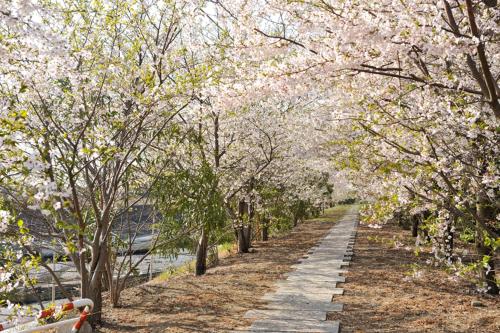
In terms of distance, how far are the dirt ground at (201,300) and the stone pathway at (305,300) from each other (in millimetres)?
315

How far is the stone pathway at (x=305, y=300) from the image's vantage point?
6266mm

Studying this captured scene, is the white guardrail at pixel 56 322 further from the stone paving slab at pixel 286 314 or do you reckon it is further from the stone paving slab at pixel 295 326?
the stone paving slab at pixel 286 314

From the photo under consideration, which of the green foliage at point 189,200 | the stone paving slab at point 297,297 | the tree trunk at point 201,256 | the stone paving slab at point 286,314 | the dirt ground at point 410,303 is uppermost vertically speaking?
the green foliage at point 189,200

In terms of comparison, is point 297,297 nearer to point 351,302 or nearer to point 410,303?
point 351,302

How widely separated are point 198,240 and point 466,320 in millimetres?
7243

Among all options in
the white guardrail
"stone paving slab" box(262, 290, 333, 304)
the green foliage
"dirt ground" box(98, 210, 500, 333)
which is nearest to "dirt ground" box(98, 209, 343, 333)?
"dirt ground" box(98, 210, 500, 333)

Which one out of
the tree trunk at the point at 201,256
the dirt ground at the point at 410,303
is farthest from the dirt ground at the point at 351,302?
the tree trunk at the point at 201,256

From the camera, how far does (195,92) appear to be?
7.49 metres

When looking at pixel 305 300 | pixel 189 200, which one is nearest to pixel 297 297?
pixel 305 300

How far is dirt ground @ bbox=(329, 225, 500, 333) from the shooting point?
21.2ft

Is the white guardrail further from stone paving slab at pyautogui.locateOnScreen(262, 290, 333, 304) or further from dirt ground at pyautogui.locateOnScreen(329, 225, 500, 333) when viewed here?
stone paving slab at pyautogui.locateOnScreen(262, 290, 333, 304)

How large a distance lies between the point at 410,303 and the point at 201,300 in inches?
145

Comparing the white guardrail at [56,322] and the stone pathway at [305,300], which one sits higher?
the white guardrail at [56,322]

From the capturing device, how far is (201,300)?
27.6ft
